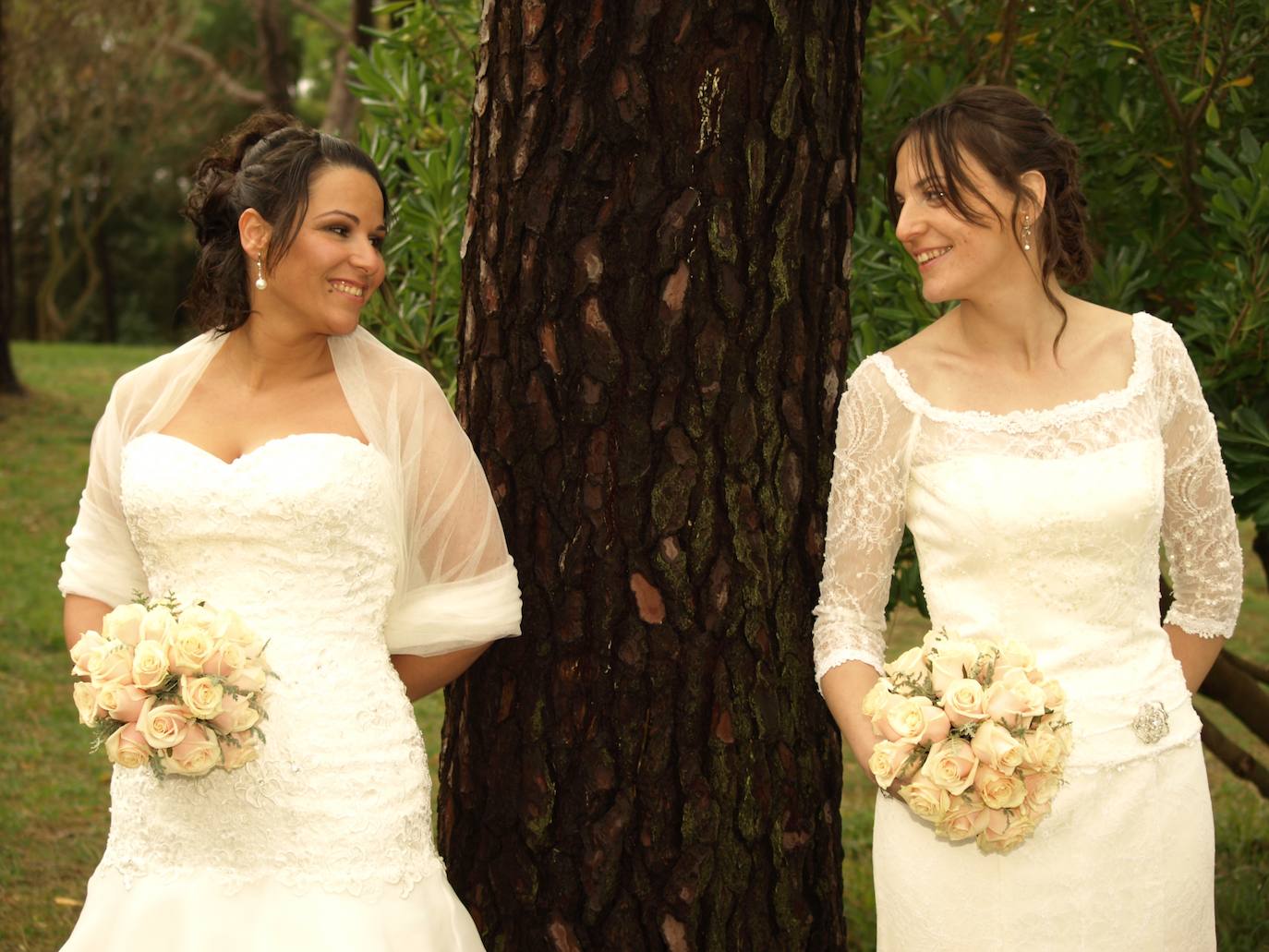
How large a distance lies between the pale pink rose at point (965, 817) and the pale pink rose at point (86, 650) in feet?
5.78

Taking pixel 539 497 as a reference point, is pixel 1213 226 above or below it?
above

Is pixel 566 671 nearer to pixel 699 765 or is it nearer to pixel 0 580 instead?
pixel 699 765

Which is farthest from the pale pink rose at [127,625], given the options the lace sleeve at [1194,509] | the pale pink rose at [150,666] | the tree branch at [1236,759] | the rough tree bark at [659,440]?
the tree branch at [1236,759]

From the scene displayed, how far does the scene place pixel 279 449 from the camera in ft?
11.5

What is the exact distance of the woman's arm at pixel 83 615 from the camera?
374cm

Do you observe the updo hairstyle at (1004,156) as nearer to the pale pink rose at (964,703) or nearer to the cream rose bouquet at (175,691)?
the pale pink rose at (964,703)

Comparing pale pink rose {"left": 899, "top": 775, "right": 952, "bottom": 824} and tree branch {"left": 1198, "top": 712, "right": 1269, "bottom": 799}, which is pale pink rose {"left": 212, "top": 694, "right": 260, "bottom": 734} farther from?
tree branch {"left": 1198, "top": 712, "right": 1269, "bottom": 799}

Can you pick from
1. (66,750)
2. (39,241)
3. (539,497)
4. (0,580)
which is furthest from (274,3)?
(39,241)

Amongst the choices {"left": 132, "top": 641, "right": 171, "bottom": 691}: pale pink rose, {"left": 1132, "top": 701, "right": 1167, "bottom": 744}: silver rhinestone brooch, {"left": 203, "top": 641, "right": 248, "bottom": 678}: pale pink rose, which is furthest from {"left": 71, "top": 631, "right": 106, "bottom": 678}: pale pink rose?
{"left": 1132, "top": 701, "right": 1167, "bottom": 744}: silver rhinestone brooch

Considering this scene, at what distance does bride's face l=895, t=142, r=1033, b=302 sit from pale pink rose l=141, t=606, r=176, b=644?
69.5 inches

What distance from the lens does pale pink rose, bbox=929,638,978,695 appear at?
119 inches

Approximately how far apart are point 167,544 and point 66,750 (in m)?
5.28

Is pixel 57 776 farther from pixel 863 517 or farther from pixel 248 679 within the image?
pixel 863 517
